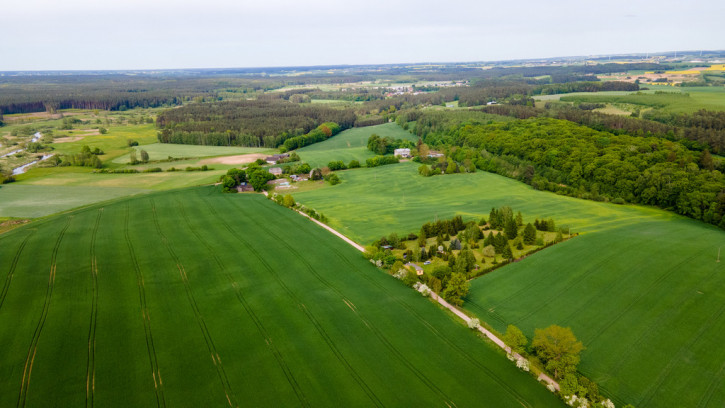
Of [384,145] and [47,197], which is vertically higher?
[384,145]

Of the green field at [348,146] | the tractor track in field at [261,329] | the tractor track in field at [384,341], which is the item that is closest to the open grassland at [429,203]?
the tractor track in field at [384,341]

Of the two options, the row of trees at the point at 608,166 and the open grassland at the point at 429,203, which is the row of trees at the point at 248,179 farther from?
the row of trees at the point at 608,166

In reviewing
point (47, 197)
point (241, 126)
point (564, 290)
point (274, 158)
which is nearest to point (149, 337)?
point (564, 290)

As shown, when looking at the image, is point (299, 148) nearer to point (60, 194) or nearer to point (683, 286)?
point (60, 194)

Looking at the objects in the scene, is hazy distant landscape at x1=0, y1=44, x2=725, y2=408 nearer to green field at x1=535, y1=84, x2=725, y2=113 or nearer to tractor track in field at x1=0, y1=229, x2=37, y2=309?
tractor track in field at x1=0, y1=229, x2=37, y2=309

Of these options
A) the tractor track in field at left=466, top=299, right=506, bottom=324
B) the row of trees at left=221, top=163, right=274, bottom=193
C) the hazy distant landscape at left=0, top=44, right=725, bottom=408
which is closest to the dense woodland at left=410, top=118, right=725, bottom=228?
the hazy distant landscape at left=0, top=44, right=725, bottom=408

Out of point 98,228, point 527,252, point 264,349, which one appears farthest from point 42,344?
point 527,252

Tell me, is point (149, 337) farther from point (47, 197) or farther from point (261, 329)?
point (47, 197)
